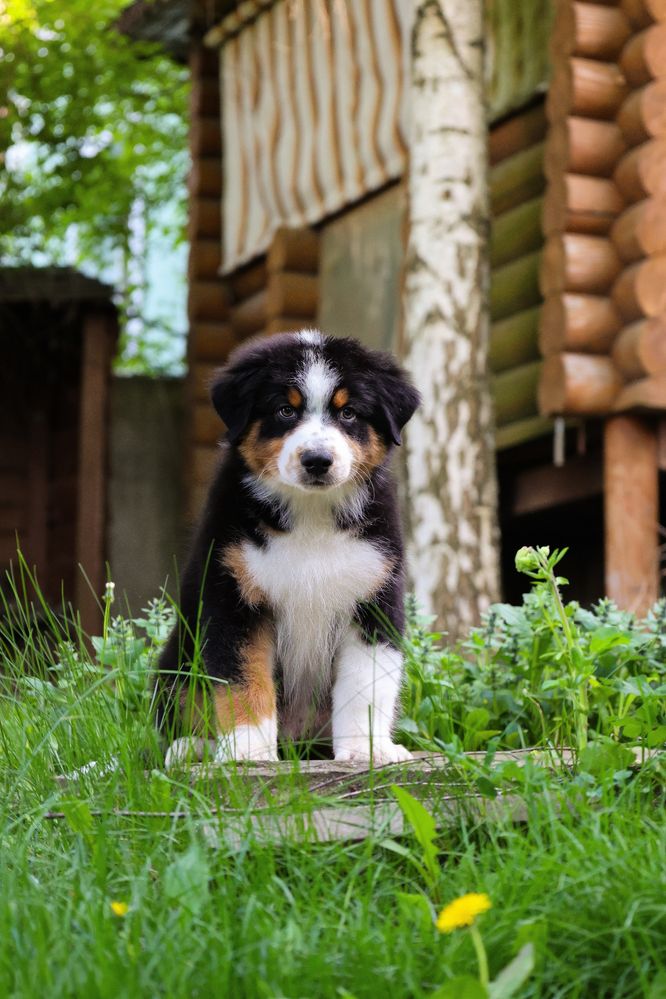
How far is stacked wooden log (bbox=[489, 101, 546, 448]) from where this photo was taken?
366 inches

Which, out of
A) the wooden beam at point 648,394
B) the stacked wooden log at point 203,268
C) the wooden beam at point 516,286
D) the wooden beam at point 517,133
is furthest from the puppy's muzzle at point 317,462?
the stacked wooden log at point 203,268

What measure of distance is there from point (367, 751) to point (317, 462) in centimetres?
75

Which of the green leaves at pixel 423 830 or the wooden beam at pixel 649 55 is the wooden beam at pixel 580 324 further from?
the green leaves at pixel 423 830

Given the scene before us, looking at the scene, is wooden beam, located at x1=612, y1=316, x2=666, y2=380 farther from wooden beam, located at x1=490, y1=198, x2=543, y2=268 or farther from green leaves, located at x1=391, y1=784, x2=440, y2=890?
green leaves, located at x1=391, y1=784, x2=440, y2=890

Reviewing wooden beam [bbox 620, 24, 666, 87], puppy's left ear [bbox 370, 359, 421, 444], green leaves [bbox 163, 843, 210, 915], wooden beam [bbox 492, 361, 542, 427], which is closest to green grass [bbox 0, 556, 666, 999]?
green leaves [bbox 163, 843, 210, 915]

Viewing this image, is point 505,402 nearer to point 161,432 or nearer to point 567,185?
point 567,185

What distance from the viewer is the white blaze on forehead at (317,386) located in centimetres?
390

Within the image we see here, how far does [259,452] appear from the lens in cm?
394

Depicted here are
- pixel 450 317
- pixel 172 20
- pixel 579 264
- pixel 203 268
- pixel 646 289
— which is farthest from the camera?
pixel 172 20

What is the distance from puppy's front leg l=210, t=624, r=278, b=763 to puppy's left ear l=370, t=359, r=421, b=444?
2.19 ft

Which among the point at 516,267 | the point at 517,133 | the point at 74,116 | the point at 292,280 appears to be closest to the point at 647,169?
the point at 516,267

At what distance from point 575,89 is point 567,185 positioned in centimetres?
56

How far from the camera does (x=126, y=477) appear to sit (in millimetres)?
13469

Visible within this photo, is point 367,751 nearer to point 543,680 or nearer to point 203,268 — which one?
point 543,680
